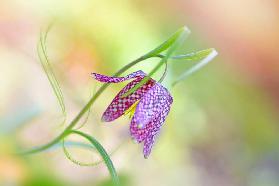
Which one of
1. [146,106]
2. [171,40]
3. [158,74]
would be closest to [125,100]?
[146,106]

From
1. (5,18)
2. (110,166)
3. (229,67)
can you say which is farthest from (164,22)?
(110,166)

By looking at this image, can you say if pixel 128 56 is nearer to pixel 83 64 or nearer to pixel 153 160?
pixel 83 64

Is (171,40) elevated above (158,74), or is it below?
above

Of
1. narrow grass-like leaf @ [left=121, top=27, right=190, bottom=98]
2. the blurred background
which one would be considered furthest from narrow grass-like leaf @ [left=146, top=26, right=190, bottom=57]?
the blurred background

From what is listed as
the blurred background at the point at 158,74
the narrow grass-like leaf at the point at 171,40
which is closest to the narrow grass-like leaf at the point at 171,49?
the narrow grass-like leaf at the point at 171,40

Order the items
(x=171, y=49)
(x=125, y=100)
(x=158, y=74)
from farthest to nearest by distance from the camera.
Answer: (x=158, y=74) < (x=125, y=100) < (x=171, y=49)

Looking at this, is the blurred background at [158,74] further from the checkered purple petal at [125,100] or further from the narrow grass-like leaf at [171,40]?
the narrow grass-like leaf at [171,40]

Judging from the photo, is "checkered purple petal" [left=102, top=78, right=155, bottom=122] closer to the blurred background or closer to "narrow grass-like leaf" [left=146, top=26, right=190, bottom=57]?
"narrow grass-like leaf" [left=146, top=26, right=190, bottom=57]

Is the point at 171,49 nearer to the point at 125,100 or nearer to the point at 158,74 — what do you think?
the point at 125,100

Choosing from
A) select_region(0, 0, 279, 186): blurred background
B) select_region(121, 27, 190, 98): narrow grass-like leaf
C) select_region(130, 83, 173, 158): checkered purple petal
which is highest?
select_region(121, 27, 190, 98): narrow grass-like leaf
